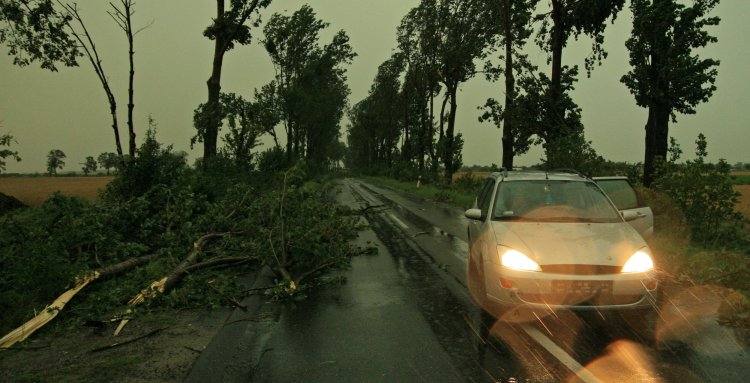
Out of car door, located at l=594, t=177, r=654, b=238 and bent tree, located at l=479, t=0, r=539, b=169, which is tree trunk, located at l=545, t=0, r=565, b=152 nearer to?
bent tree, located at l=479, t=0, r=539, b=169

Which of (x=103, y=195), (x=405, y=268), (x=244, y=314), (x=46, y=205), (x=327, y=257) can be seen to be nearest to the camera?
(x=244, y=314)

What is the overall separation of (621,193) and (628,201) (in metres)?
0.27

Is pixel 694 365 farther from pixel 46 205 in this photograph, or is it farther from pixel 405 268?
pixel 46 205

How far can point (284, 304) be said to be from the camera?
274 inches

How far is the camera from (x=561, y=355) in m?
→ 4.80

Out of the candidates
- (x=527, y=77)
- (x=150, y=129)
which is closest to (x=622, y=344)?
(x=150, y=129)

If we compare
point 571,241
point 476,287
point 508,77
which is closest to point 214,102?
point 508,77

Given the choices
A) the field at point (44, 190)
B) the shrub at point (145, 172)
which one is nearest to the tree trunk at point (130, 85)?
the field at point (44, 190)

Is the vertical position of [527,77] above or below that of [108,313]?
above

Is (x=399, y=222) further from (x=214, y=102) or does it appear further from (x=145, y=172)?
(x=214, y=102)

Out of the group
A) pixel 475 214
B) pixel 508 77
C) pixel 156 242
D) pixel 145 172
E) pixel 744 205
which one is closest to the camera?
pixel 475 214

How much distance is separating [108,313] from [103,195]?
8.06 m

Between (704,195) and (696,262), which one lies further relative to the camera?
(704,195)

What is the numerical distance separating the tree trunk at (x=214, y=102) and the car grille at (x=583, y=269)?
58.0 feet
